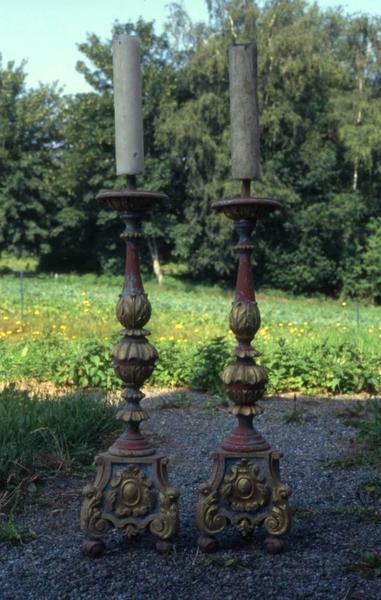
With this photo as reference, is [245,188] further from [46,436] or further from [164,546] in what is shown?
[46,436]

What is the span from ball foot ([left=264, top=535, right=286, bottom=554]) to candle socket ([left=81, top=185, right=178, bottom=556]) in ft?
1.31

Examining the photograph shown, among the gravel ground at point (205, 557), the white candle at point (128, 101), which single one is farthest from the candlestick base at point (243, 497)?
the white candle at point (128, 101)

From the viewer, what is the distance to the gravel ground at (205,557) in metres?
2.76

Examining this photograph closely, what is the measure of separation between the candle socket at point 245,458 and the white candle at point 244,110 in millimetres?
93

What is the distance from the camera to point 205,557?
304 centimetres

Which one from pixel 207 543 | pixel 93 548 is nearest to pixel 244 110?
pixel 207 543

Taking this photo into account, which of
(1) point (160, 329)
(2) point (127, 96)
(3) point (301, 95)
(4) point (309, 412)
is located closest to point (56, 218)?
(3) point (301, 95)

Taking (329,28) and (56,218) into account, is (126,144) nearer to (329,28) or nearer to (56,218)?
(56,218)

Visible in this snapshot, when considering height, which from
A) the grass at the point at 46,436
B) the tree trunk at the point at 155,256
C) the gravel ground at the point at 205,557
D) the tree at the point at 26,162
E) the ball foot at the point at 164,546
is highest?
the tree at the point at 26,162

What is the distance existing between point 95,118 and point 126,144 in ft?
97.5

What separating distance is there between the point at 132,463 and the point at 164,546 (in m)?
0.37

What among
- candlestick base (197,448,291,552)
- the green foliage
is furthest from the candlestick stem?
the green foliage

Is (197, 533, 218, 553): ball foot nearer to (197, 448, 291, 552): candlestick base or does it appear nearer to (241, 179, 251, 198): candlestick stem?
(197, 448, 291, 552): candlestick base

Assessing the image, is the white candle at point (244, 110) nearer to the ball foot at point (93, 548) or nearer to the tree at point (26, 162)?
the ball foot at point (93, 548)
